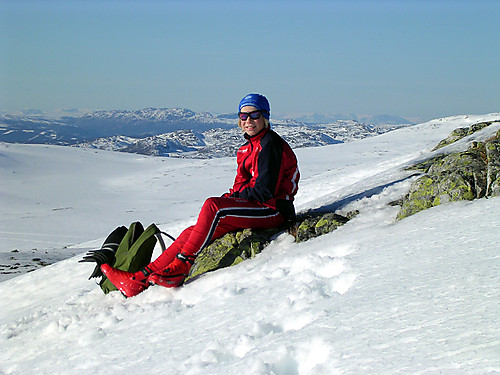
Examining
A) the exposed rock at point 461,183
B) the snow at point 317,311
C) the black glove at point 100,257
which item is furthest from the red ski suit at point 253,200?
the exposed rock at point 461,183

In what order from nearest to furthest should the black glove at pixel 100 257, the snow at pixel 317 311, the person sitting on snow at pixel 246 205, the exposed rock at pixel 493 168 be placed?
the snow at pixel 317 311 → the exposed rock at pixel 493 168 → the person sitting on snow at pixel 246 205 → the black glove at pixel 100 257

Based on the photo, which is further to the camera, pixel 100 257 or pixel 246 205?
pixel 100 257

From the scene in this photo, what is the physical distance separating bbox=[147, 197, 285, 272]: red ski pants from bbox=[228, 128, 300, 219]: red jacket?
0.17 m

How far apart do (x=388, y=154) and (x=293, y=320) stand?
3675 centimetres

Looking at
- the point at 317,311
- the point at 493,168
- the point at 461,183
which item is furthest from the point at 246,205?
the point at 493,168

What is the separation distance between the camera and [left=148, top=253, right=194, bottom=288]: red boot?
498cm

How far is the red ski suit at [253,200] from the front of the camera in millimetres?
5152

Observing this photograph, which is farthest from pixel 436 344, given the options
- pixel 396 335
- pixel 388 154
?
pixel 388 154

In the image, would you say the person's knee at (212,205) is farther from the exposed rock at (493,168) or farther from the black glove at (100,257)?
the exposed rock at (493,168)

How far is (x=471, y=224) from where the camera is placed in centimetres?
396

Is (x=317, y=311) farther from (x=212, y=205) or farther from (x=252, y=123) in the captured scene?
(x=252, y=123)

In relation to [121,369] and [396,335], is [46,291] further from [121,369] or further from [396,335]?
[396,335]

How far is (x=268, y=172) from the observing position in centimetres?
539

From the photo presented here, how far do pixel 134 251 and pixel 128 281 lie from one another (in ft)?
1.56
